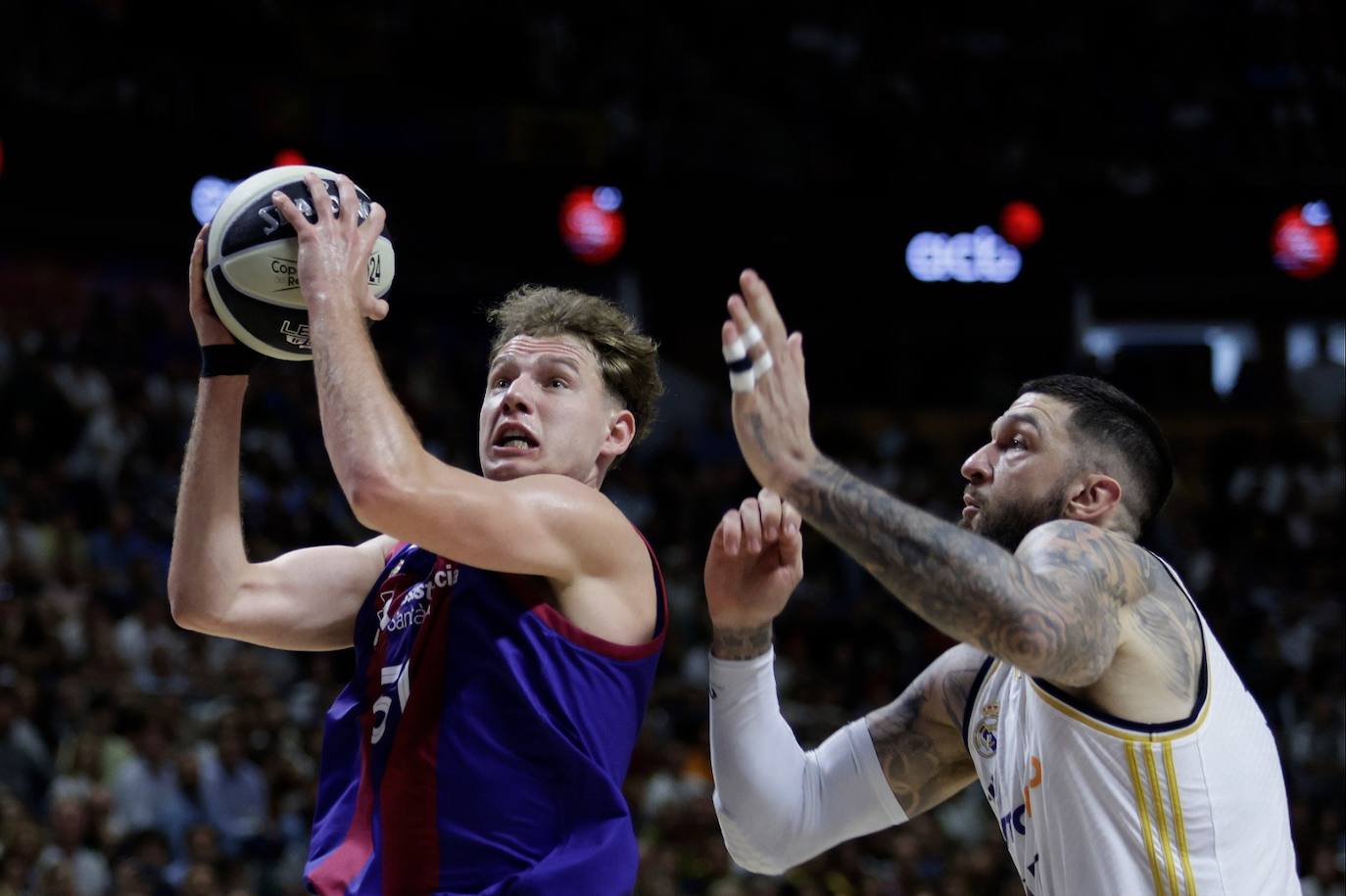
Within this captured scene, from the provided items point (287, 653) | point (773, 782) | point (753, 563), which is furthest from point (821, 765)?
point (287, 653)

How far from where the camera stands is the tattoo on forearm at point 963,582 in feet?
9.71

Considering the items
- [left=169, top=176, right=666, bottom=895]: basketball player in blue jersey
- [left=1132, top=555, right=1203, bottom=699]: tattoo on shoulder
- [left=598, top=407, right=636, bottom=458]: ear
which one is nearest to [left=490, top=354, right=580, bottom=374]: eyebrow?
[left=169, top=176, right=666, bottom=895]: basketball player in blue jersey

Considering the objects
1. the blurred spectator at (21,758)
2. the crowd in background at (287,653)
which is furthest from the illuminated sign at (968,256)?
the blurred spectator at (21,758)

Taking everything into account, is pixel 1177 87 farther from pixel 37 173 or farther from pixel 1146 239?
pixel 37 173

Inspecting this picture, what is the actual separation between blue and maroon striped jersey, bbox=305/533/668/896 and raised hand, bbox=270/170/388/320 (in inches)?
24.3

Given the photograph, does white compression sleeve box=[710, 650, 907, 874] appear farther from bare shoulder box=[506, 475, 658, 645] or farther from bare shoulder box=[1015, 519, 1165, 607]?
bare shoulder box=[1015, 519, 1165, 607]

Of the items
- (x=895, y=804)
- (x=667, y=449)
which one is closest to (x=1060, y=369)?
(x=667, y=449)

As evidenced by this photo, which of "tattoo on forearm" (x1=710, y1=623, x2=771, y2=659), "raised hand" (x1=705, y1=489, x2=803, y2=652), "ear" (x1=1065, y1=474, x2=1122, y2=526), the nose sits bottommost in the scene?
"tattoo on forearm" (x1=710, y1=623, x2=771, y2=659)

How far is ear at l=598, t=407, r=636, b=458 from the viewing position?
3.69 meters

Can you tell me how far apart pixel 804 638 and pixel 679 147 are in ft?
19.7

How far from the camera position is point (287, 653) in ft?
35.0

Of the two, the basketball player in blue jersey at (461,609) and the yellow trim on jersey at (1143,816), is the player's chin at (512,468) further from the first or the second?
the yellow trim on jersey at (1143,816)

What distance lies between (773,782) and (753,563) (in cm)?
58

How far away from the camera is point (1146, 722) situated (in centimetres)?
323
